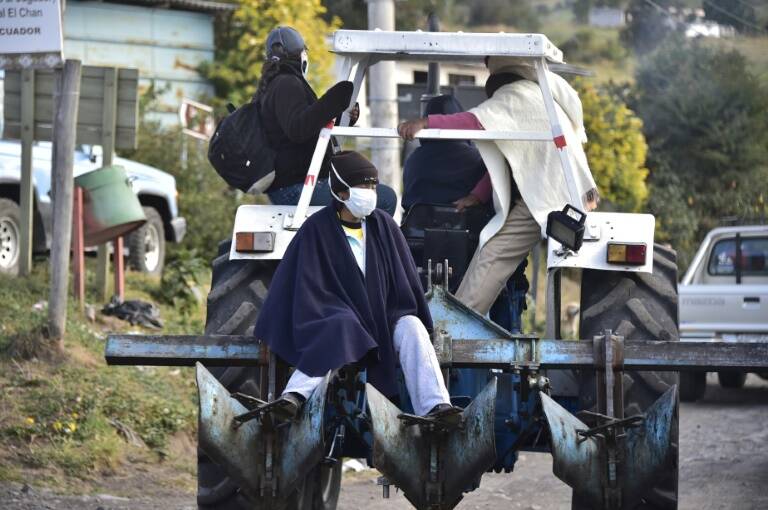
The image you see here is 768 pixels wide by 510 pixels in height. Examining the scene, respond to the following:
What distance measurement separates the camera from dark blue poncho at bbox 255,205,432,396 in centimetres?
615

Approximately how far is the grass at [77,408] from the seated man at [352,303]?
3.02 meters

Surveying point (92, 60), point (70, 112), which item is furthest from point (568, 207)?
point (92, 60)

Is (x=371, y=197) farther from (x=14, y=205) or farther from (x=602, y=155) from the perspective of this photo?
(x=602, y=155)

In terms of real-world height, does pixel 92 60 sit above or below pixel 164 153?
above

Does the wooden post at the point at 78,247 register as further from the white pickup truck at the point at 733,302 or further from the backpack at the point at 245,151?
the white pickup truck at the point at 733,302

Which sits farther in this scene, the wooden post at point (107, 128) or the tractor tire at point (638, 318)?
the wooden post at point (107, 128)

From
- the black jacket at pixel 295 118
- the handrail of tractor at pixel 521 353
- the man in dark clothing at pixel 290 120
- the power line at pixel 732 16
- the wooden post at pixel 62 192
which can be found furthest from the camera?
the power line at pixel 732 16

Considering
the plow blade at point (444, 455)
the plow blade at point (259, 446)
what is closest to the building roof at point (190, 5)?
the plow blade at point (259, 446)

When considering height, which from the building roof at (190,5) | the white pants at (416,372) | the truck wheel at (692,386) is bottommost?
the truck wheel at (692,386)

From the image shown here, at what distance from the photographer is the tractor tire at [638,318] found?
6809 mm

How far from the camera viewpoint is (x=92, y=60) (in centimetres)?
2291

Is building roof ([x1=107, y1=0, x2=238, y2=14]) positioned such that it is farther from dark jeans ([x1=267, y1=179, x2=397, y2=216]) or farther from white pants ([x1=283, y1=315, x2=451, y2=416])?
white pants ([x1=283, y1=315, x2=451, y2=416])

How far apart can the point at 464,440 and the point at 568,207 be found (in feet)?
4.83

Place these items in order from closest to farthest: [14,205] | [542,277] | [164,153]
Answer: [14,205]
[164,153]
[542,277]
